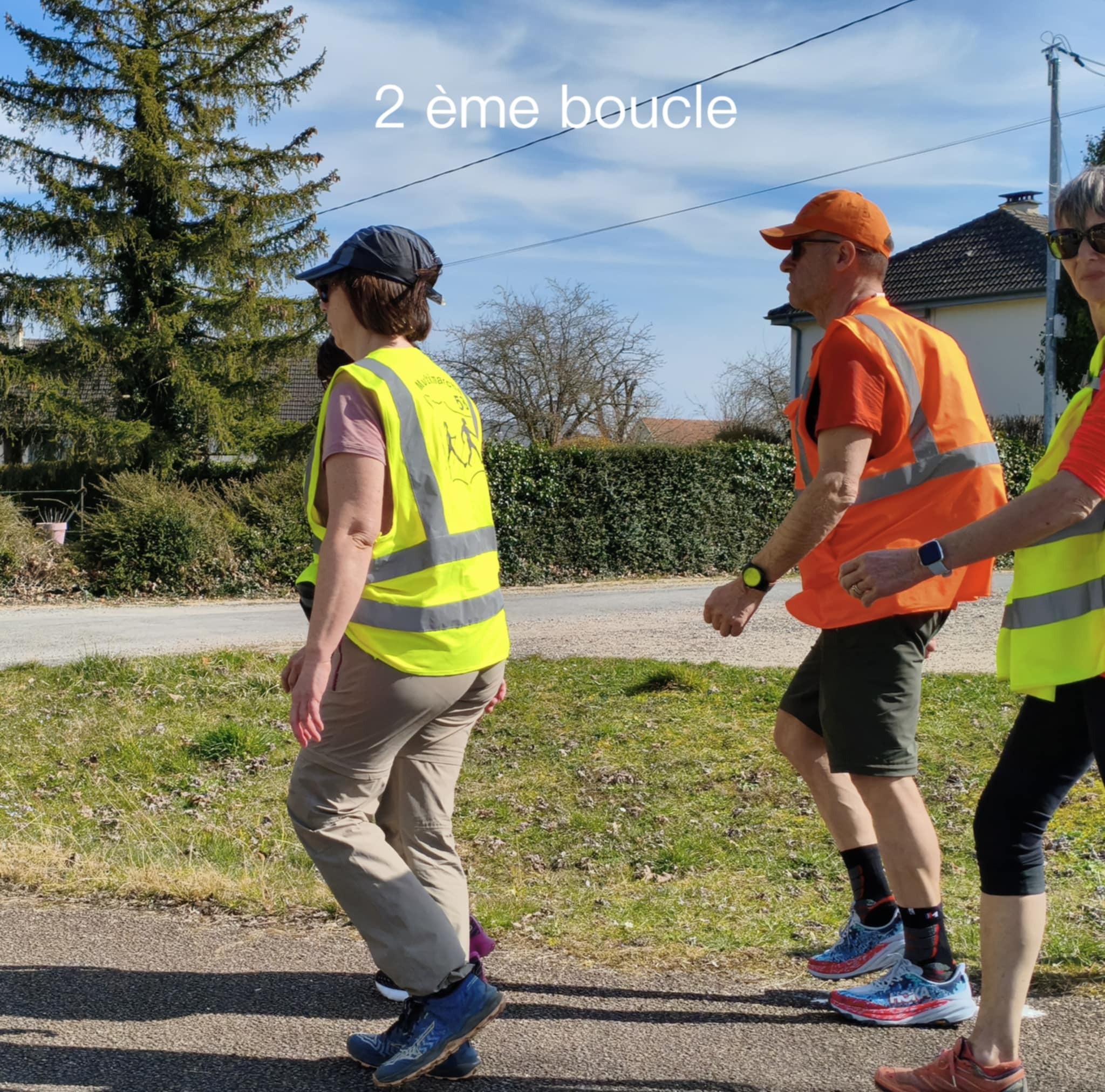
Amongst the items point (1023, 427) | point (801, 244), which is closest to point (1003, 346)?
point (1023, 427)

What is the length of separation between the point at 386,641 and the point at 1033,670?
1.43 m

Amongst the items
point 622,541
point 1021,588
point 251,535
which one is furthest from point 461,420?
point 622,541

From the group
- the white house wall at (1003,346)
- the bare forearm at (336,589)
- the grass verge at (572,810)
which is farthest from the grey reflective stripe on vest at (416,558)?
the white house wall at (1003,346)

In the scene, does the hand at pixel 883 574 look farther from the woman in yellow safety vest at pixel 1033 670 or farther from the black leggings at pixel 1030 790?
the black leggings at pixel 1030 790

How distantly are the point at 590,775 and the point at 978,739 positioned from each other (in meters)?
2.12

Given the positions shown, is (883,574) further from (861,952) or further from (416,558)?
(861,952)

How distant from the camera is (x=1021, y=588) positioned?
102 inches

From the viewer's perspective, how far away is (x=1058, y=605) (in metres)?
2.51

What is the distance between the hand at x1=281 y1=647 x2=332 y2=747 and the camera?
2693mm

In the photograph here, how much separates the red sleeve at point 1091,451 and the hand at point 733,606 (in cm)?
93

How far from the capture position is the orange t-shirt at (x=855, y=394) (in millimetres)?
3025

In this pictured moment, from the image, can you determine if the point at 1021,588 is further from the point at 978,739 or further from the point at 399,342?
the point at 978,739

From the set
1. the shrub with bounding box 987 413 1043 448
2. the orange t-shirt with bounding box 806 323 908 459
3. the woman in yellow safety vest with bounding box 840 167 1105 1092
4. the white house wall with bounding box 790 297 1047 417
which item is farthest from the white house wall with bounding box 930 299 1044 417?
the woman in yellow safety vest with bounding box 840 167 1105 1092

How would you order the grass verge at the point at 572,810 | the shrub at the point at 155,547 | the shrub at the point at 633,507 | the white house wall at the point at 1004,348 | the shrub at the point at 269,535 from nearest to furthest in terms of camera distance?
the grass verge at the point at 572,810, the shrub at the point at 155,547, the shrub at the point at 269,535, the shrub at the point at 633,507, the white house wall at the point at 1004,348
